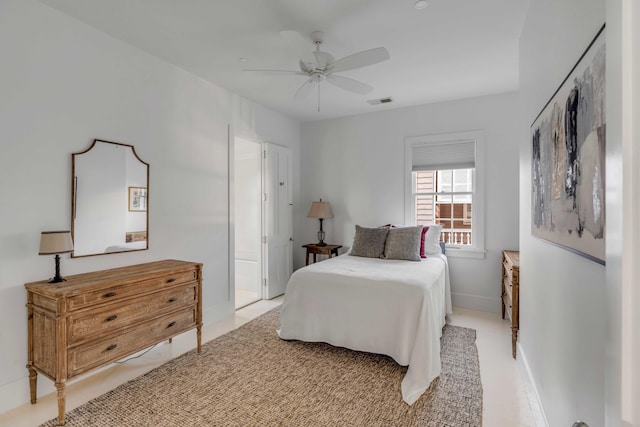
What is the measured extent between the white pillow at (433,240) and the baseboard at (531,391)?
4.96ft

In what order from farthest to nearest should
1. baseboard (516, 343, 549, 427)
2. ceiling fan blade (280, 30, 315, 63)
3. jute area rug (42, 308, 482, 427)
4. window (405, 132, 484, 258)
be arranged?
window (405, 132, 484, 258)
ceiling fan blade (280, 30, 315, 63)
jute area rug (42, 308, 482, 427)
baseboard (516, 343, 549, 427)

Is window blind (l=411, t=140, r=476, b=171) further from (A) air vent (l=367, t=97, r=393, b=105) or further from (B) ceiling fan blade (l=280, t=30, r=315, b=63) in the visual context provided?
(B) ceiling fan blade (l=280, t=30, r=315, b=63)

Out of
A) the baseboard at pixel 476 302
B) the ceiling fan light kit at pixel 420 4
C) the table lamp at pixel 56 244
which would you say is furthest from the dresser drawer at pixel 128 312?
the baseboard at pixel 476 302

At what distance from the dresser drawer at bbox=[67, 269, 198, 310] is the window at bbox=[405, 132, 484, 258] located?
10.1 ft

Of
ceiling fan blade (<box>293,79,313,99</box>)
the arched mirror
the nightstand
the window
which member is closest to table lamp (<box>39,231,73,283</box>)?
the arched mirror

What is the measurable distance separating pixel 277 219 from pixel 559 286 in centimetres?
380

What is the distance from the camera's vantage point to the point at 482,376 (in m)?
2.54

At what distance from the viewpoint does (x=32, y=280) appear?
7.43 feet

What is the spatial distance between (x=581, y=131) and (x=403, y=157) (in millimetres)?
3508

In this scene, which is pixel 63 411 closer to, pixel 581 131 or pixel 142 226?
pixel 142 226

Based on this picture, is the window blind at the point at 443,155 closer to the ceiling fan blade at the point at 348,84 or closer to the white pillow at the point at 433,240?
the white pillow at the point at 433,240

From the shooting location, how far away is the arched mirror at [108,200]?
252 cm

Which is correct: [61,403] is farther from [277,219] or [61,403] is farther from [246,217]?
[246,217]

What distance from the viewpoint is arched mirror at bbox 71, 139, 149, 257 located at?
2.52 m
